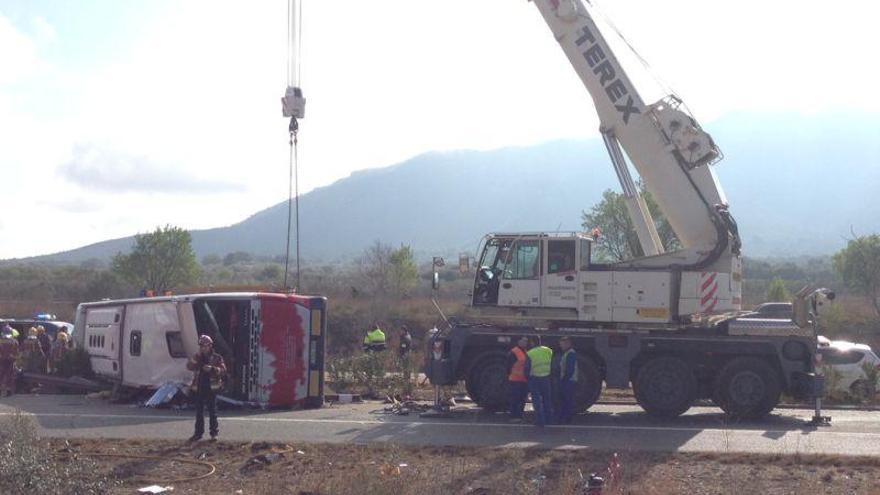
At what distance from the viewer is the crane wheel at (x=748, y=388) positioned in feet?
61.7

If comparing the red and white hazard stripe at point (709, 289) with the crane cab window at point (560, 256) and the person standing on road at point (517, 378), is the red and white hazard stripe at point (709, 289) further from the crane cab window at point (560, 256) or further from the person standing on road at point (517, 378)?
the person standing on road at point (517, 378)

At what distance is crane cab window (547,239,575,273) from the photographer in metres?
19.2

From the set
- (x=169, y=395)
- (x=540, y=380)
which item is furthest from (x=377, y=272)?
(x=540, y=380)

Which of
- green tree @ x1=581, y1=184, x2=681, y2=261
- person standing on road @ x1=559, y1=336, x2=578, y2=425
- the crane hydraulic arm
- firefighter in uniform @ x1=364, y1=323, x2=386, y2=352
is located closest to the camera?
person standing on road @ x1=559, y1=336, x2=578, y2=425

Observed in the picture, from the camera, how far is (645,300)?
750 inches

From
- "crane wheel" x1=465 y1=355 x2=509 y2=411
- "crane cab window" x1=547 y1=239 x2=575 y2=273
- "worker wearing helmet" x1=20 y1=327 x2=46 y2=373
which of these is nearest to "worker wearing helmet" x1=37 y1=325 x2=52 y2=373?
"worker wearing helmet" x1=20 y1=327 x2=46 y2=373

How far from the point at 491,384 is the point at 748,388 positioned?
4.54m

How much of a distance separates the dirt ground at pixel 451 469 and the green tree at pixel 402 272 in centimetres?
3585

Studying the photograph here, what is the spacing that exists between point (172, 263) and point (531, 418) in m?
42.9

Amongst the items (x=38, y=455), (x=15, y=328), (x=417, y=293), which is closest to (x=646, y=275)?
(x=38, y=455)

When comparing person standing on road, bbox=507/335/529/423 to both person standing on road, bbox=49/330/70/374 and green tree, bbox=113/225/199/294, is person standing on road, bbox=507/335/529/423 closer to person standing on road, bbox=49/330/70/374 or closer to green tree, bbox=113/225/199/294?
person standing on road, bbox=49/330/70/374

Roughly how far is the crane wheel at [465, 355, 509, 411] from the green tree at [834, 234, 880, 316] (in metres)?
30.0

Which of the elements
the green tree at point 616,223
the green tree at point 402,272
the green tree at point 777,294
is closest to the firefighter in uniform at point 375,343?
the green tree at point 616,223

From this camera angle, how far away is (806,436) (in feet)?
55.5
